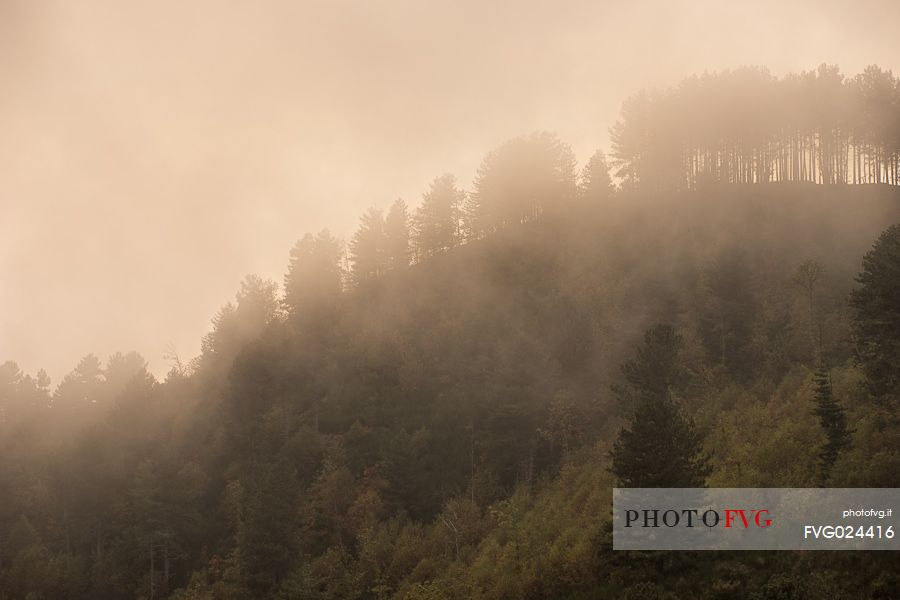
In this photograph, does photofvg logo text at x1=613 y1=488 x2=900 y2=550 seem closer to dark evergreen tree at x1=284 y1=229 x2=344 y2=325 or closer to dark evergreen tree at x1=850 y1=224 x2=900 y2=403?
dark evergreen tree at x1=850 y1=224 x2=900 y2=403

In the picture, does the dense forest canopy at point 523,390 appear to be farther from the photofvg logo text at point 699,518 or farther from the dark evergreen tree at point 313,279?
the photofvg logo text at point 699,518

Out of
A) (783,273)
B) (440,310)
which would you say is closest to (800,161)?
(783,273)

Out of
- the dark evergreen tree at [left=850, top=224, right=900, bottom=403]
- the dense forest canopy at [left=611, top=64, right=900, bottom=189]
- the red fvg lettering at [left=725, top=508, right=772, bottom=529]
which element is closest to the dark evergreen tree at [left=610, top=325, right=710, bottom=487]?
the red fvg lettering at [left=725, top=508, right=772, bottom=529]

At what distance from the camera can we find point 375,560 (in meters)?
40.2

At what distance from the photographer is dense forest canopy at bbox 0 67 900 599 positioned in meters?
29.3

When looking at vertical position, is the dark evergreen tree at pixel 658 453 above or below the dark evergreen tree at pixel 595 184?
below

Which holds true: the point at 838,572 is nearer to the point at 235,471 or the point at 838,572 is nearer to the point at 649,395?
the point at 649,395

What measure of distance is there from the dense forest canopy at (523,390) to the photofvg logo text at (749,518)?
816mm

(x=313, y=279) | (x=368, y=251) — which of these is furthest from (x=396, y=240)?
(x=313, y=279)

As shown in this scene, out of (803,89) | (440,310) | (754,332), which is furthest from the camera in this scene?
(803,89)

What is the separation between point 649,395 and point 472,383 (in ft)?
79.0

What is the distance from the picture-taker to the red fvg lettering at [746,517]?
2700cm

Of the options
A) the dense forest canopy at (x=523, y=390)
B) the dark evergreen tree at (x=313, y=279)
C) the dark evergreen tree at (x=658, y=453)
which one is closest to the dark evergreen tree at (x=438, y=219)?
the dense forest canopy at (x=523, y=390)

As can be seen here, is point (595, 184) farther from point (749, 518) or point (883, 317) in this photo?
point (749, 518)
